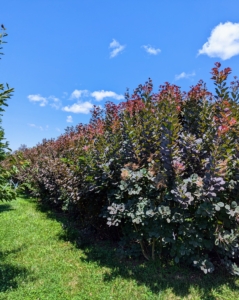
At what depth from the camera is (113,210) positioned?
11.7 ft

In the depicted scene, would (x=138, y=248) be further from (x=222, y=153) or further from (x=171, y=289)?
(x=222, y=153)

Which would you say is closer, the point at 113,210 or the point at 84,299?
the point at 84,299

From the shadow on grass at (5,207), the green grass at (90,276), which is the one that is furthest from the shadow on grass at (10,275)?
the shadow on grass at (5,207)

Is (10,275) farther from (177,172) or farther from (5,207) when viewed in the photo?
(5,207)

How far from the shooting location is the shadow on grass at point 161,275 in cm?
310

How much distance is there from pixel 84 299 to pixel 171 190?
5.32 feet

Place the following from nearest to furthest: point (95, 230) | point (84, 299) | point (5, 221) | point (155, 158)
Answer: point (84, 299) → point (155, 158) → point (95, 230) → point (5, 221)

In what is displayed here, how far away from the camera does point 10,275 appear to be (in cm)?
345

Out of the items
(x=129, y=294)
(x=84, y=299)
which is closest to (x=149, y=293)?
(x=129, y=294)

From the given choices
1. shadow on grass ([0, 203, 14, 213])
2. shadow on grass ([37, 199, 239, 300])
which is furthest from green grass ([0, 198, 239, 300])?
→ shadow on grass ([0, 203, 14, 213])

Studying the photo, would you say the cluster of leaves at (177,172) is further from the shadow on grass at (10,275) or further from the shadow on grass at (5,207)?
the shadow on grass at (5,207)

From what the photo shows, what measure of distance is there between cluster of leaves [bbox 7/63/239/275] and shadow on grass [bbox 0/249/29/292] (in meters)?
1.40

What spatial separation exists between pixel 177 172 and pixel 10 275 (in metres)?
2.65

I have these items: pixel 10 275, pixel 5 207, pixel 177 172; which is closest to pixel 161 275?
pixel 177 172
